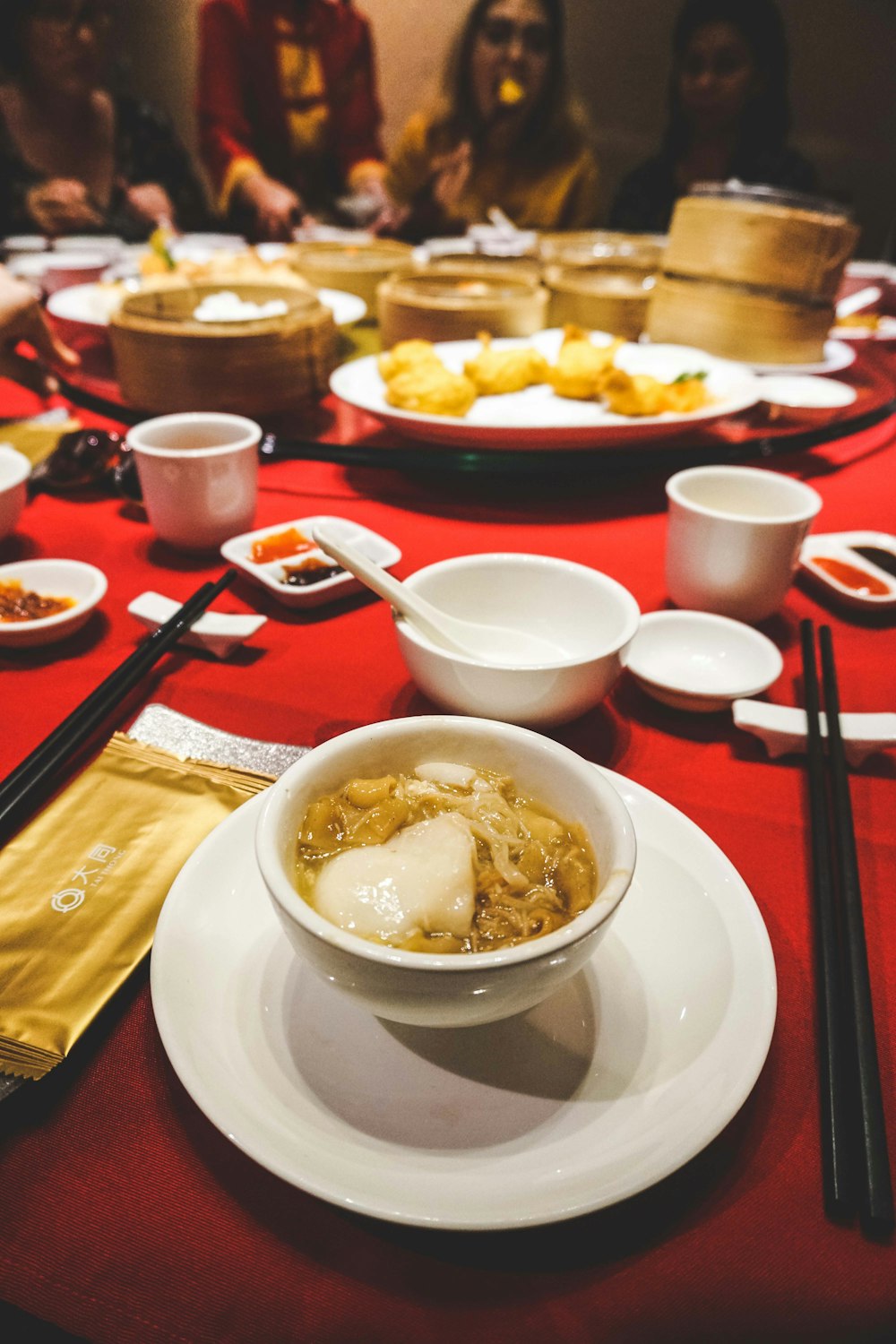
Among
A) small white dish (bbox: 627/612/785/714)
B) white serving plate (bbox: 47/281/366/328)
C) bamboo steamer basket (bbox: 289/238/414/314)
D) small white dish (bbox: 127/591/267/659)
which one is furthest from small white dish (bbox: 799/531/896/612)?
bamboo steamer basket (bbox: 289/238/414/314)

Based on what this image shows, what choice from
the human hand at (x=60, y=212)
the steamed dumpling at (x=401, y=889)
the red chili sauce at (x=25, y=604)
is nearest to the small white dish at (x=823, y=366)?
the red chili sauce at (x=25, y=604)

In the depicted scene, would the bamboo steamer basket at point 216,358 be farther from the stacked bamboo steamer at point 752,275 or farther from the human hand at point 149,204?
the human hand at point 149,204

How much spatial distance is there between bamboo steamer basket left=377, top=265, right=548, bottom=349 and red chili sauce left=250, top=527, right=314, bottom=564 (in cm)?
129

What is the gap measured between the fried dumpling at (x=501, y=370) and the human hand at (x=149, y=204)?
3.95m

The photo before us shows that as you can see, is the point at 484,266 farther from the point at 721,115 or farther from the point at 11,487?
the point at 721,115

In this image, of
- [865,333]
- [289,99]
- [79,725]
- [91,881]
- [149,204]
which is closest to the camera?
[91,881]

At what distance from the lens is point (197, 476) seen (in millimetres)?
1728

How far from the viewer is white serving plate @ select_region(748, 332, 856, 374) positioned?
2924 millimetres

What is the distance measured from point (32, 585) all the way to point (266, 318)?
1155mm

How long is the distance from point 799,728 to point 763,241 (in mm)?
2126

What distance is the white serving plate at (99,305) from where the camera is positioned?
298 cm

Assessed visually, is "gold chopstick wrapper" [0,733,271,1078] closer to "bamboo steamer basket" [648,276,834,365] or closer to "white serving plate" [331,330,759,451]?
"white serving plate" [331,330,759,451]

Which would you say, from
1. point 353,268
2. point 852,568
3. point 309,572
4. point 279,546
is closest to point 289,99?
point 353,268

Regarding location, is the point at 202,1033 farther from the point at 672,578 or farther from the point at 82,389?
the point at 82,389
